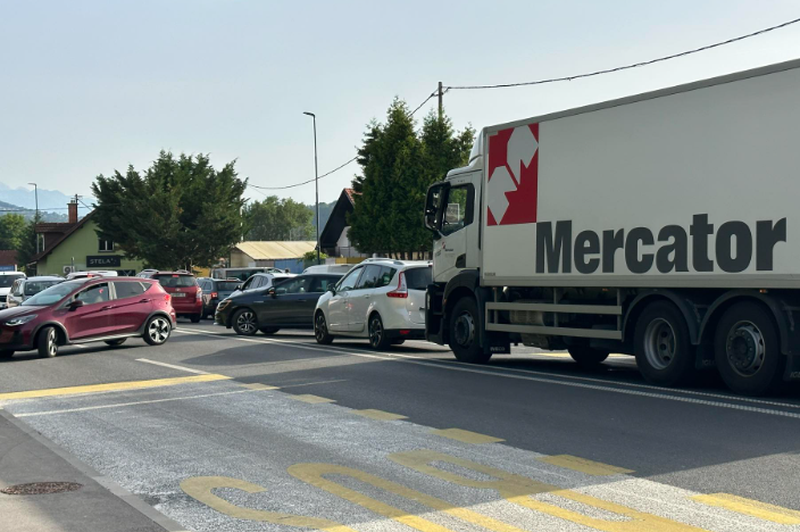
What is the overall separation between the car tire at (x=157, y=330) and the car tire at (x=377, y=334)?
498 cm

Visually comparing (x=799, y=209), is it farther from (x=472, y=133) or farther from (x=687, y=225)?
(x=472, y=133)

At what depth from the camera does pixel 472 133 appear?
45.1 metres

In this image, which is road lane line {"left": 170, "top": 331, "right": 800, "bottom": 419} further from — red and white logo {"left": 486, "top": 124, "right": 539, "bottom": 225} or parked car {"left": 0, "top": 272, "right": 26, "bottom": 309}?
parked car {"left": 0, "top": 272, "right": 26, "bottom": 309}

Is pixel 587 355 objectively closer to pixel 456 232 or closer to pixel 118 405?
pixel 456 232

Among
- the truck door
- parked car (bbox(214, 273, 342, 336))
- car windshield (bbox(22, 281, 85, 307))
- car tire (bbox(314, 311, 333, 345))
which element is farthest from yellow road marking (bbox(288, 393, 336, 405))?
parked car (bbox(214, 273, 342, 336))

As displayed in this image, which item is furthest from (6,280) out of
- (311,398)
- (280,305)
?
(311,398)

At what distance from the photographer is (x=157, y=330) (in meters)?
22.0

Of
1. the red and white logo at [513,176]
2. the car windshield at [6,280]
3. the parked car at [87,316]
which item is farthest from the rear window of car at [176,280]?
the red and white logo at [513,176]

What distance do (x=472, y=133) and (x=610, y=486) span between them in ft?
128

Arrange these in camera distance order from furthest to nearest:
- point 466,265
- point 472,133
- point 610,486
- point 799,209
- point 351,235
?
1. point 351,235
2. point 472,133
3. point 466,265
4. point 799,209
5. point 610,486

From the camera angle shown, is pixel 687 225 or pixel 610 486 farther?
pixel 687 225

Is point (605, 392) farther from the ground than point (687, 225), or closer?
closer

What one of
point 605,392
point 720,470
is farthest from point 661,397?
point 720,470

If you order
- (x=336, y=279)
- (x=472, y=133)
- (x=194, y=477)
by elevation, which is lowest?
(x=194, y=477)
